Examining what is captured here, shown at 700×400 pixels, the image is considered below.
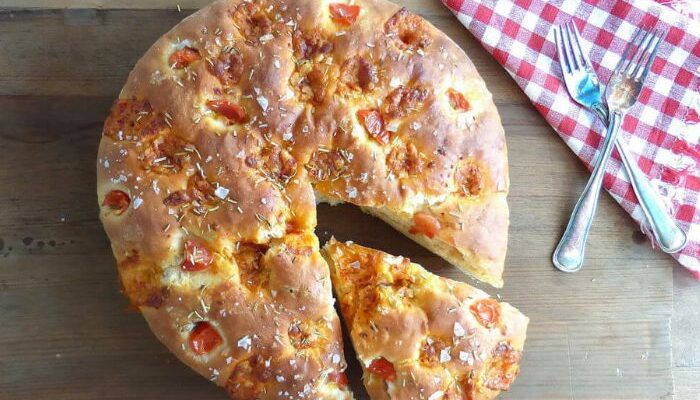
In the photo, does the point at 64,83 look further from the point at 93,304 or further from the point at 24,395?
the point at 24,395

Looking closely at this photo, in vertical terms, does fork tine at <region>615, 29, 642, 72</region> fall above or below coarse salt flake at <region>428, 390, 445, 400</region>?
above

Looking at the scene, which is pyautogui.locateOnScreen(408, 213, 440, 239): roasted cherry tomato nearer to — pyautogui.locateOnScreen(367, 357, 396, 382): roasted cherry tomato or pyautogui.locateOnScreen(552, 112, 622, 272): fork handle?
pyautogui.locateOnScreen(367, 357, 396, 382): roasted cherry tomato

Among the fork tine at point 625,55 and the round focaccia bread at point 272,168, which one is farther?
the fork tine at point 625,55

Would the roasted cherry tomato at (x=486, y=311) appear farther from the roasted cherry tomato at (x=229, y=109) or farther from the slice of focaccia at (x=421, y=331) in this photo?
the roasted cherry tomato at (x=229, y=109)

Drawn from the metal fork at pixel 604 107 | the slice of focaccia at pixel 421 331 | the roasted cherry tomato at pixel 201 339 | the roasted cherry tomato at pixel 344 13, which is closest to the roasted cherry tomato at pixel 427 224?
the slice of focaccia at pixel 421 331

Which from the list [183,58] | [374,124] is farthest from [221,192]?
[374,124]

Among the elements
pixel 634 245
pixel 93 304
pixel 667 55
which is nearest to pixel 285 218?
pixel 93 304

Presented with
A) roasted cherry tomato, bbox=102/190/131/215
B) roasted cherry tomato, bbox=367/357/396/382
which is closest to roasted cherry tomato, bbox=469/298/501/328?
roasted cherry tomato, bbox=367/357/396/382
